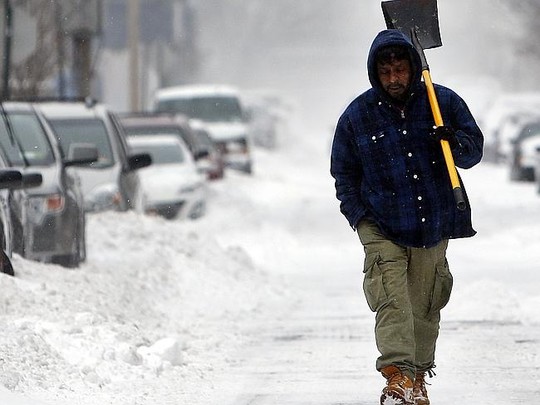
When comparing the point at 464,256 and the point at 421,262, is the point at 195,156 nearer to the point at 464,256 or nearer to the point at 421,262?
the point at 464,256

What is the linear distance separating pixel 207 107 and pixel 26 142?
67.8ft

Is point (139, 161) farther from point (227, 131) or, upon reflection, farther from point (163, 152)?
point (227, 131)

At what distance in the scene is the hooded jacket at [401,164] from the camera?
675cm

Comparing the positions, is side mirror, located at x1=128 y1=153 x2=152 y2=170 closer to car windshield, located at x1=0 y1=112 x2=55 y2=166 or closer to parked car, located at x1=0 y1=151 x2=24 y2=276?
car windshield, located at x1=0 y1=112 x2=55 y2=166

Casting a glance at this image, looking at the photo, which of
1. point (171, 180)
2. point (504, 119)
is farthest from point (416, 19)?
point (504, 119)

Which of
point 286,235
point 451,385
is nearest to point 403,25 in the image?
point 451,385

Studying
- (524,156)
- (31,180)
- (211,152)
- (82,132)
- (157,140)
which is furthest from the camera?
(524,156)

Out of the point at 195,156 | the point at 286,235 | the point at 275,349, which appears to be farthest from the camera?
the point at 195,156

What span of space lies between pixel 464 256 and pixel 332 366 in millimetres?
8625

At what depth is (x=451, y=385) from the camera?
7.96 m

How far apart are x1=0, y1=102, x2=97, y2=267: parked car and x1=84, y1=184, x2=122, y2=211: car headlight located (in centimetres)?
200

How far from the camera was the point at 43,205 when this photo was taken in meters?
12.3

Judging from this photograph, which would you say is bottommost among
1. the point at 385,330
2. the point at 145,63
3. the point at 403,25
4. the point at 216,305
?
the point at 145,63

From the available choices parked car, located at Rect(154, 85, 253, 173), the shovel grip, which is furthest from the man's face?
parked car, located at Rect(154, 85, 253, 173)
